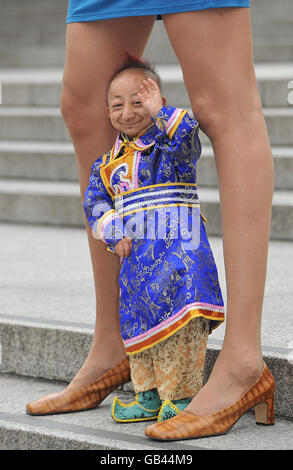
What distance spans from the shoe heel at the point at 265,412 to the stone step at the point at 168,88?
3126mm

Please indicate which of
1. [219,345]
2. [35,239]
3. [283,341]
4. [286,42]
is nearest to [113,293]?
[219,345]

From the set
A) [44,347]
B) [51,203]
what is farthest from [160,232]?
[51,203]

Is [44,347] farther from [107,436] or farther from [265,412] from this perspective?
[265,412]

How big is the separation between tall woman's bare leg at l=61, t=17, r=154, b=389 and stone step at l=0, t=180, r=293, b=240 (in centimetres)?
184

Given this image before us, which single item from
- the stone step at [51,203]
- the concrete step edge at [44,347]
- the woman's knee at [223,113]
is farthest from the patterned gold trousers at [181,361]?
the stone step at [51,203]

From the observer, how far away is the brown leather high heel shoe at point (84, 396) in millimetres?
2148

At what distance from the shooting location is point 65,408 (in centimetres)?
215

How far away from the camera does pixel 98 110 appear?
6.86ft

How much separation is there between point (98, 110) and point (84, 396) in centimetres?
71

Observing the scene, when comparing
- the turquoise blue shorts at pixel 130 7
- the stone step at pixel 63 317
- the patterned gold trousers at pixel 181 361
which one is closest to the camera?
the turquoise blue shorts at pixel 130 7

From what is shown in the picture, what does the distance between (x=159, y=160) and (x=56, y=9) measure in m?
8.46

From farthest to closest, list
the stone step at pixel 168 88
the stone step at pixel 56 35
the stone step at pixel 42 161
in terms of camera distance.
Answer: the stone step at pixel 56 35, the stone step at pixel 168 88, the stone step at pixel 42 161

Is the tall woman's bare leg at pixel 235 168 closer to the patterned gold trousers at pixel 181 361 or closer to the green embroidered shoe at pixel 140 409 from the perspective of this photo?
the patterned gold trousers at pixel 181 361
